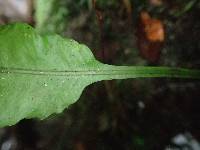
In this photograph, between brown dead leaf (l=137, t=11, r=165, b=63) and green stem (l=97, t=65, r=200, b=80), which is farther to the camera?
brown dead leaf (l=137, t=11, r=165, b=63)

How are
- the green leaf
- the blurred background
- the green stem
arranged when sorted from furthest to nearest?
1. the blurred background
2. the green stem
3. the green leaf

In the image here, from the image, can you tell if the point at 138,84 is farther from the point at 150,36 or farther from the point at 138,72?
the point at 138,72

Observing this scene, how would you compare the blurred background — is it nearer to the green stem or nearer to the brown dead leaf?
the brown dead leaf

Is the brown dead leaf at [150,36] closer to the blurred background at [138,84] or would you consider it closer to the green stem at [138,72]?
the blurred background at [138,84]

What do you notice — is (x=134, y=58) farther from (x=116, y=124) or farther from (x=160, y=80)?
(x=116, y=124)

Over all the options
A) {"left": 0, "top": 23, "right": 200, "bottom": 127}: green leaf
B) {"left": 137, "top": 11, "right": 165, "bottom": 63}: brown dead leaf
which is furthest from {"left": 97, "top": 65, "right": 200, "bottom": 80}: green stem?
{"left": 137, "top": 11, "right": 165, "bottom": 63}: brown dead leaf

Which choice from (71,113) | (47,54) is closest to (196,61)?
(71,113)
